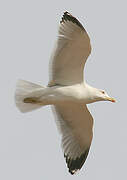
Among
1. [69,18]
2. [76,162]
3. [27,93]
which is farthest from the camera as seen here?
[76,162]

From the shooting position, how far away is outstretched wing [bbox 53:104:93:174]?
1202cm

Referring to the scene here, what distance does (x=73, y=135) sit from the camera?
12.1 metres

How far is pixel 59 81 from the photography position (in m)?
11.6

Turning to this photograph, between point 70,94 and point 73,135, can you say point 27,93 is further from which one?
point 73,135

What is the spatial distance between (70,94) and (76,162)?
1.45 metres

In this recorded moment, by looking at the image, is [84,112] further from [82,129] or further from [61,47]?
[61,47]

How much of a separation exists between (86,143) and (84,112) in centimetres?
63

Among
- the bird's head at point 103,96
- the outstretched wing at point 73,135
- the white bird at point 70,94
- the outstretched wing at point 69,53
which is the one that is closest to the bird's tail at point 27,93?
the white bird at point 70,94

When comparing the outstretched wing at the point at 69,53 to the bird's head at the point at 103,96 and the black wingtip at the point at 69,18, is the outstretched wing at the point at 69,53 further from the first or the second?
the bird's head at the point at 103,96

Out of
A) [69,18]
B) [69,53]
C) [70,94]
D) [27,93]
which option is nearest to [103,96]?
[70,94]

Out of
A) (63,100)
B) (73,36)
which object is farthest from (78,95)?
(73,36)

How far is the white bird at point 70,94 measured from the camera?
11.1 meters

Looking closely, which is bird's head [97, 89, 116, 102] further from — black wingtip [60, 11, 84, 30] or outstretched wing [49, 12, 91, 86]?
Result: black wingtip [60, 11, 84, 30]

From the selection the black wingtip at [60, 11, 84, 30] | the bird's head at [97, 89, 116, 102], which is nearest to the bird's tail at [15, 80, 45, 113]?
the bird's head at [97, 89, 116, 102]
